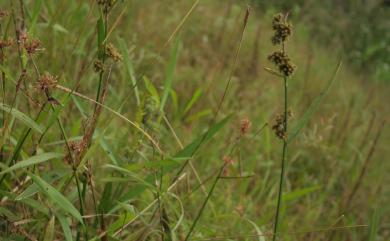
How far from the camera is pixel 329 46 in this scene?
4.37 m

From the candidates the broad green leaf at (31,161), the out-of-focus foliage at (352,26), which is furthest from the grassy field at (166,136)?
the out-of-focus foliage at (352,26)

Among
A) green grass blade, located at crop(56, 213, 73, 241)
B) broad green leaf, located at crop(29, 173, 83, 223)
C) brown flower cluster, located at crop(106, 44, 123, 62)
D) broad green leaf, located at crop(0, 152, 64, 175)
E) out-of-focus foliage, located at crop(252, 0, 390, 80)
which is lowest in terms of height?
green grass blade, located at crop(56, 213, 73, 241)

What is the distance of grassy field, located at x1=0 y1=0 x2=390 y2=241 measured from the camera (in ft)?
3.40

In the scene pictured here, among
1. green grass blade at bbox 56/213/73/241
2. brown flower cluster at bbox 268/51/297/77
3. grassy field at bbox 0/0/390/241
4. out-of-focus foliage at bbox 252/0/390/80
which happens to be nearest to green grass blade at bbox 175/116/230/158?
grassy field at bbox 0/0/390/241

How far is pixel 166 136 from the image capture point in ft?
6.15

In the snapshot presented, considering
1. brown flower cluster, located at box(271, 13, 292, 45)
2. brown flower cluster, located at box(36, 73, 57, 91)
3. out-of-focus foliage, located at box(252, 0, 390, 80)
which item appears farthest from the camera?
out-of-focus foliage, located at box(252, 0, 390, 80)

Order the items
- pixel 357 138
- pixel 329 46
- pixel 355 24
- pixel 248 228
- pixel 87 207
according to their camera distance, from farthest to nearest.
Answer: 1. pixel 355 24
2. pixel 329 46
3. pixel 357 138
4. pixel 248 228
5. pixel 87 207

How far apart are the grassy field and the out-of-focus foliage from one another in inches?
31.9

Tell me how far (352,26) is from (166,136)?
3253mm

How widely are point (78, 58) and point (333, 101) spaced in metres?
1.74

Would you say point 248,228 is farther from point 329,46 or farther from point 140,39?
point 329,46

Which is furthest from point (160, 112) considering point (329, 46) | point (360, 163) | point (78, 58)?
point (329, 46)

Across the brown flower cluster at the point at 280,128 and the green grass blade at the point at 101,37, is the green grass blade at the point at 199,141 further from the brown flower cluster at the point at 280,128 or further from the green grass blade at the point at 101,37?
the green grass blade at the point at 101,37

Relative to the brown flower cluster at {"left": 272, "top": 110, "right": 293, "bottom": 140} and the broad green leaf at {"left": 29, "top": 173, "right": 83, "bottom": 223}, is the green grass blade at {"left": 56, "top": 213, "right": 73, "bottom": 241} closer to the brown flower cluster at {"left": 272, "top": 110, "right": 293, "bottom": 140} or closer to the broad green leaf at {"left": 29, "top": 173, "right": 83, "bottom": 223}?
the broad green leaf at {"left": 29, "top": 173, "right": 83, "bottom": 223}
